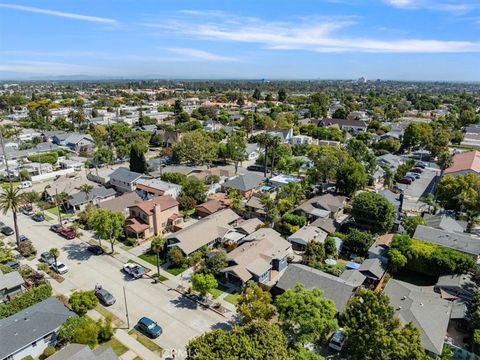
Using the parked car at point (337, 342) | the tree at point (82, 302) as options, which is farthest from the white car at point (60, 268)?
the parked car at point (337, 342)

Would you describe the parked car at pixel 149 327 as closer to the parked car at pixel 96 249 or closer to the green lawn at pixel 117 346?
the green lawn at pixel 117 346

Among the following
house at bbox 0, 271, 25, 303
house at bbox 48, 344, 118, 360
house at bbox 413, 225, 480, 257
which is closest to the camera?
house at bbox 48, 344, 118, 360

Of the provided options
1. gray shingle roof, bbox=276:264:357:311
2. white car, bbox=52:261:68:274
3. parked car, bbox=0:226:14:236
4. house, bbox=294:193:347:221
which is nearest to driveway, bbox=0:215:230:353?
white car, bbox=52:261:68:274

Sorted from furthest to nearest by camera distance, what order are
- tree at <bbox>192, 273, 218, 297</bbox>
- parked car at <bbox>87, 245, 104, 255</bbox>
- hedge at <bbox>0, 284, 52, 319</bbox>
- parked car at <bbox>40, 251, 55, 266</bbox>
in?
parked car at <bbox>87, 245, 104, 255</bbox> < parked car at <bbox>40, 251, 55, 266</bbox> < tree at <bbox>192, 273, 218, 297</bbox> < hedge at <bbox>0, 284, 52, 319</bbox>

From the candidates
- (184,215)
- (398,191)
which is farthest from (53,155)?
(398,191)

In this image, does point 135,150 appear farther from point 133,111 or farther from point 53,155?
point 133,111

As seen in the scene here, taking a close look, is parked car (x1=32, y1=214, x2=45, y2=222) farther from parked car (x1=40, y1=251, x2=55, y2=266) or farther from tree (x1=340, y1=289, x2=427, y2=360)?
tree (x1=340, y1=289, x2=427, y2=360)

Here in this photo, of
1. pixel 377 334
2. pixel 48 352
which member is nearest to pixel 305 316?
pixel 377 334
